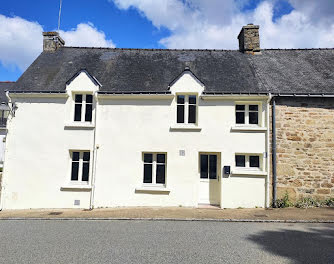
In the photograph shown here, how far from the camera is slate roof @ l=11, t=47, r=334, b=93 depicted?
444 inches

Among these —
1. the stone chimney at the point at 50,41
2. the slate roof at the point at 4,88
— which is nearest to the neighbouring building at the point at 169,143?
the stone chimney at the point at 50,41

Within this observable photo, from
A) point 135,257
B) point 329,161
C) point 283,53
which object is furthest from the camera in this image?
point 283,53

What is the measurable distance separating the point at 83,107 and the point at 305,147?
1001 centimetres

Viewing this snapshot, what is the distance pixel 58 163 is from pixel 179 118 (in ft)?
18.9

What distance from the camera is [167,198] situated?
1038cm

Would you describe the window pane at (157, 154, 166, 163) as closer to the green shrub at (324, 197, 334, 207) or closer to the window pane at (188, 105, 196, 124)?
the window pane at (188, 105, 196, 124)

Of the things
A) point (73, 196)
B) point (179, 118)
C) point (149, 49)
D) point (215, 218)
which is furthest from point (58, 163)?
point (149, 49)

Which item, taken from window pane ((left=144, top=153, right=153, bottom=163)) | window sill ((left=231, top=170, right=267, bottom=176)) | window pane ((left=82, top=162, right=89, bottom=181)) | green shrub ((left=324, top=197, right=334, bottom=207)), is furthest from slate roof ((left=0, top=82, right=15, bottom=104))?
green shrub ((left=324, top=197, right=334, bottom=207))

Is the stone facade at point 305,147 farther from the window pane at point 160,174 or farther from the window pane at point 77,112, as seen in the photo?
the window pane at point 77,112

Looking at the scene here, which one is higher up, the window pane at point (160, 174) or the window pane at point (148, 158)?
the window pane at point (148, 158)

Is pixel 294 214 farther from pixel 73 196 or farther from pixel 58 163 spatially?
pixel 58 163

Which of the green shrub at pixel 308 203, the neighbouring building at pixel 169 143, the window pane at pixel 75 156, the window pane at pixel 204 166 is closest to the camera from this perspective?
the green shrub at pixel 308 203

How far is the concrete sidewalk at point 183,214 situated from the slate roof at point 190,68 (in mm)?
5122

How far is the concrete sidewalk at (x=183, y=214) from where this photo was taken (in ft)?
27.8
